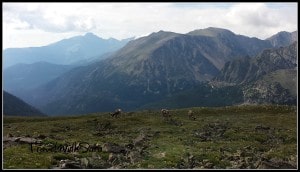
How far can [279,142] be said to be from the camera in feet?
168

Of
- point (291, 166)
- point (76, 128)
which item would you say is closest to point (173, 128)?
point (76, 128)

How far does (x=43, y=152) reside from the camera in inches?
1510

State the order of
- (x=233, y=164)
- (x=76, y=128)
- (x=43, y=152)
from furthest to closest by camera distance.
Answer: (x=76, y=128), (x=43, y=152), (x=233, y=164)

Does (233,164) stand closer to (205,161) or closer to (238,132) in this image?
(205,161)

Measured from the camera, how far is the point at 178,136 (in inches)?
2138

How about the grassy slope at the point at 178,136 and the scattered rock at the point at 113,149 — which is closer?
the grassy slope at the point at 178,136

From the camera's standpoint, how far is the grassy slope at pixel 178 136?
1396 inches

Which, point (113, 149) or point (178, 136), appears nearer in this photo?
point (113, 149)

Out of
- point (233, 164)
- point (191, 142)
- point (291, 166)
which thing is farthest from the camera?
point (191, 142)

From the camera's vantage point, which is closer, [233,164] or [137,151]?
[233,164]

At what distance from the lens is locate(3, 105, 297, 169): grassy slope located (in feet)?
116

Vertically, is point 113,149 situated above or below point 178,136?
above

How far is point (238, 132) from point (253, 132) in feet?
6.84

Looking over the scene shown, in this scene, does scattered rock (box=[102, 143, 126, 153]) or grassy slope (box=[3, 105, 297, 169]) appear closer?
grassy slope (box=[3, 105, 297, 169])
